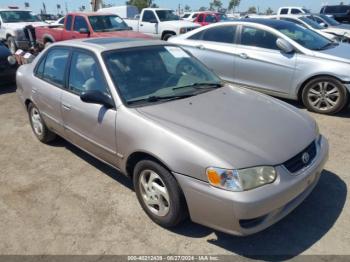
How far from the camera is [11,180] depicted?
4.03m

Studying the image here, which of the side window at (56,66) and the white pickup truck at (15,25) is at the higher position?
the side window at (56,66)

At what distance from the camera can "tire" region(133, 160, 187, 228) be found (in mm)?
2758

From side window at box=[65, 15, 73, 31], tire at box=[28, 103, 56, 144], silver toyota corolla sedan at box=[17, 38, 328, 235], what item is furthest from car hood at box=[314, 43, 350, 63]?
side window at box=[65, 15, 73, 31]

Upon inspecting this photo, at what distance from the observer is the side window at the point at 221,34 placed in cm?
672

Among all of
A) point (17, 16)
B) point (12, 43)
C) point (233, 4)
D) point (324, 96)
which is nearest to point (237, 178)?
point (324, 96)

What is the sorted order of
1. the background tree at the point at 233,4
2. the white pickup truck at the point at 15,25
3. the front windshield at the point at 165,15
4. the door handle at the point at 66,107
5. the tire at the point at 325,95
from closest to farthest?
the door handle at the point at 66,107 → the tire at the point at 325,95 → the white pickup truck at the point at 15,25 → the front windshield at the point at 165,15 → the background tree at the point at 233,4

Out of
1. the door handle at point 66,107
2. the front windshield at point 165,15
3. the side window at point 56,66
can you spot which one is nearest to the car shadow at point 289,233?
the door handle at point 66,107

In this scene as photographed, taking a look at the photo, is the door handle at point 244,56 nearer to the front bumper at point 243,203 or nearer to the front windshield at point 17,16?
the front bumper at point 243,203

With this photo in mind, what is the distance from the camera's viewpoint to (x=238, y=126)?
2.94m

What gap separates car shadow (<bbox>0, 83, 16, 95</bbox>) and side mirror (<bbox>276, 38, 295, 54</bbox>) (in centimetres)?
639

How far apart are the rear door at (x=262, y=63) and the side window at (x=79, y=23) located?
584 cm

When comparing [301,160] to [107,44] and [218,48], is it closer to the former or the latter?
[107,44]

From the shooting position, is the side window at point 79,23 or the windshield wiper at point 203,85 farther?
the side window at point 79,23

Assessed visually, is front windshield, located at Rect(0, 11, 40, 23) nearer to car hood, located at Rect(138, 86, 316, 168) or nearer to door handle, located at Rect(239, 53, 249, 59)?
door handle, located at Rect(239, 53, 249, 59)
